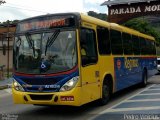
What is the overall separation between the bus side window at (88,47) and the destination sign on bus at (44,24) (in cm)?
51

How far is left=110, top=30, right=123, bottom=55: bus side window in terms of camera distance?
573 inches

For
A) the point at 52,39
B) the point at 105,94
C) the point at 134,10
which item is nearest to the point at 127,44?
the point at 105,94

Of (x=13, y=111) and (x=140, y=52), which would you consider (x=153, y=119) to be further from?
(x=140, y=52)

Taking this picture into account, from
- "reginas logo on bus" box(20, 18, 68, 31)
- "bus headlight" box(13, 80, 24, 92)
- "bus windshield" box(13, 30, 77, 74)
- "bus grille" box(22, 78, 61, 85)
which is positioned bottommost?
"bus headlight" box(13, 80, 24, 92)

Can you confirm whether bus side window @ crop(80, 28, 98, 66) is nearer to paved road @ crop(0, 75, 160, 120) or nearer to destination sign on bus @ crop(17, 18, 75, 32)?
destination sign on bus @ crop(17, 18, 75, 32)

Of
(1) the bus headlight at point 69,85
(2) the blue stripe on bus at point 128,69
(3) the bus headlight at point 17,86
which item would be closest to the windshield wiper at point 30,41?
(3) the bus headlight at point 17,86

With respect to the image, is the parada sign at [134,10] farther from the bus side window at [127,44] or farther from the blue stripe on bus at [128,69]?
the bus side window at [127,44]

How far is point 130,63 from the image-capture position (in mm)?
17266

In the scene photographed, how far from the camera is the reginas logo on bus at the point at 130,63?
1655cm

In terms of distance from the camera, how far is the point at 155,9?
34.1m

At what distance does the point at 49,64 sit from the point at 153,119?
10.4ft

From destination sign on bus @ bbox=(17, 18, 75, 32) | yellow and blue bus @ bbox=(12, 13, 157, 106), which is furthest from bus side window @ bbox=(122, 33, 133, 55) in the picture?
destination sign on bus @ bbox=(17, 18, 75, 32)

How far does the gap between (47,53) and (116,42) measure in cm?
449

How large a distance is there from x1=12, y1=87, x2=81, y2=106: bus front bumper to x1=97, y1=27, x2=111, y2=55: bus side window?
254cm
